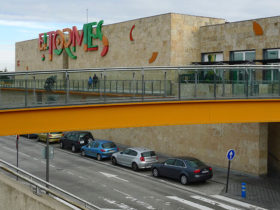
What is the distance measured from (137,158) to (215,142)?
5261 millimetres

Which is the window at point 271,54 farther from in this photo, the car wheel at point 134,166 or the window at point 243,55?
the car wheel at point 134,166

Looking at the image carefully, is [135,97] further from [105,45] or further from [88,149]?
[105,45]

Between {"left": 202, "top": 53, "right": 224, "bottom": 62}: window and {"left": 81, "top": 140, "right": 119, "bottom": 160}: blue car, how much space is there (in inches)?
375

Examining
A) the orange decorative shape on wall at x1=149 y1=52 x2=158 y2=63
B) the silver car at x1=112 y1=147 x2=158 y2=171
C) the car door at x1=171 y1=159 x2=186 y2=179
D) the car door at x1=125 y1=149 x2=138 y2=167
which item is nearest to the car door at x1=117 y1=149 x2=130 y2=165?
the silver car at x1=112 y1=147 x2=158 y2=171

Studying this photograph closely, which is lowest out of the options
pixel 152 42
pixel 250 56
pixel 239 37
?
pixel 250 56

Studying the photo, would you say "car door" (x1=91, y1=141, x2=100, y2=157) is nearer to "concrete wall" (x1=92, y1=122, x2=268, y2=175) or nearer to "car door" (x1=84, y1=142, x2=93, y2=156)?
"car door" (x1=84, y1=142, x2=93, y2=156)

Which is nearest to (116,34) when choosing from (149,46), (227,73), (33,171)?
(149,46)

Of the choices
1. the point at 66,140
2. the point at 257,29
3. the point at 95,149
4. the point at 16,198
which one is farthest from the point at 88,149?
the point at 16,198

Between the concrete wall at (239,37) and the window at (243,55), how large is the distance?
1.15 ft

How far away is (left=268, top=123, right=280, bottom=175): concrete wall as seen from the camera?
24031mm

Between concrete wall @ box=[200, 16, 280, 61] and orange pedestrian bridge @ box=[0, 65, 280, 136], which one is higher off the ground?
concrete wall @ box=[200, 16, 280, 61]

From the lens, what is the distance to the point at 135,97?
14.9 m

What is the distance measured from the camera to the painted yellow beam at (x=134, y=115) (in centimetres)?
1302

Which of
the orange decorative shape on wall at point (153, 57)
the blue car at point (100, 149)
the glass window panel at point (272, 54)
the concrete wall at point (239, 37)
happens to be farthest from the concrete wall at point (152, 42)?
the blue car at point (100, 149)
